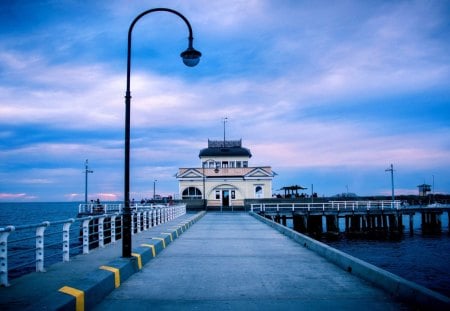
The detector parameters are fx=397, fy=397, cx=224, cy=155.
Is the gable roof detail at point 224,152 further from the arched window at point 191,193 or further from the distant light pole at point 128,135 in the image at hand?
the distant light pole at point 128,135

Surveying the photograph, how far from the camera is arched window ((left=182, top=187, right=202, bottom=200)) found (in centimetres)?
5662

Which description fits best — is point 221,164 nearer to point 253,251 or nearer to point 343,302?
point 253,251

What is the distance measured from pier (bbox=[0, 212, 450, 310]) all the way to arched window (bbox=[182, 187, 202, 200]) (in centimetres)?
4514

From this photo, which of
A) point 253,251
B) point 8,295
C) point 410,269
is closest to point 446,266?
point 410,269

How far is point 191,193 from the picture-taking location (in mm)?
56906

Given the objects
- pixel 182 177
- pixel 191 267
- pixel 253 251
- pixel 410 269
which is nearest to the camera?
pixel 191 267

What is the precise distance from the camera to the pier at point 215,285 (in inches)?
237

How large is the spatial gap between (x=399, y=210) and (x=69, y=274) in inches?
1752

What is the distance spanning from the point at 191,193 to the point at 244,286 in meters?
49.7

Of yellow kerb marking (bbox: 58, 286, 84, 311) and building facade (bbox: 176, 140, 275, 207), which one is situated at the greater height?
building facade (bbox: 176, 140, 275, 207)

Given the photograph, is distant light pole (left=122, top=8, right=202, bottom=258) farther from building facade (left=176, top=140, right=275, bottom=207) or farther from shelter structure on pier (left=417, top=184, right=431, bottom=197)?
shelter structure on pier (left=417, top=184, right=431, bottom=197)

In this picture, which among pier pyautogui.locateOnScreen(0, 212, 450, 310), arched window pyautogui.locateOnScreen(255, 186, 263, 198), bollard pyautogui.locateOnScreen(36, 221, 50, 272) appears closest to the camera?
pier pyautogui.locateOnScreen(0, 212, 450, 310)

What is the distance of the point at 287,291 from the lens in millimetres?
7090

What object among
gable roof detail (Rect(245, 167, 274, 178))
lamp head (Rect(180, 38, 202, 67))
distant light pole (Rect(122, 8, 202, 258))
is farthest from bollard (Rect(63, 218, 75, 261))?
gable roof detail (Rect(245, 167, 274, 178))
